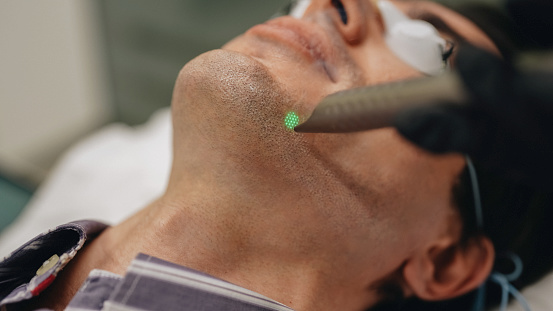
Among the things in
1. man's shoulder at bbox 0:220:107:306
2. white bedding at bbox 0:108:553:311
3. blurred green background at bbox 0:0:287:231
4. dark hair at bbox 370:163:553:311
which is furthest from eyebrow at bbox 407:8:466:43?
white bedding at bbox 0:108:553:311

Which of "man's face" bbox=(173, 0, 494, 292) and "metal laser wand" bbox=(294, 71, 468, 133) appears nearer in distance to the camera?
"metal laser wand" bbox=(294, 71, 468, 133)

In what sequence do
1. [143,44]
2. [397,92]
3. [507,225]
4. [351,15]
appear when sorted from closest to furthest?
[397,92], [351,15], [507,225], [143,44]

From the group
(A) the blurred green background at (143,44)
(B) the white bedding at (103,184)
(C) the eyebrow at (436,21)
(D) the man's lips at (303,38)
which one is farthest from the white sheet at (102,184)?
(C) the eyebrow at (436,21)

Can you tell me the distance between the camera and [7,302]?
596 mm

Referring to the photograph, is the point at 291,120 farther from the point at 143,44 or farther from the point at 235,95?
Result: the point at 143,44

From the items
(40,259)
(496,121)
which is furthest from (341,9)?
(40,259)

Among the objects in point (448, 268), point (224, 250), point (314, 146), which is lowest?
point (448, 268)

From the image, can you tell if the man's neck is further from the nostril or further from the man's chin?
the nostril

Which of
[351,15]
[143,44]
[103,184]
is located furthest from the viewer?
[143,44]

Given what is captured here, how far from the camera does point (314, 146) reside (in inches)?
25.4

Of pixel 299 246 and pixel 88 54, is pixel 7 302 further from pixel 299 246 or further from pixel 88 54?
pixel 88 54

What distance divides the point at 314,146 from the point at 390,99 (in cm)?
20

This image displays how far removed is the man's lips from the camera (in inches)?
26.8

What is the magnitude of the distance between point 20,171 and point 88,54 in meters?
0.64
